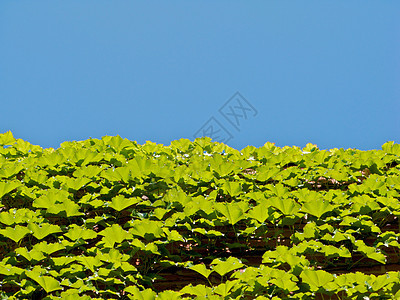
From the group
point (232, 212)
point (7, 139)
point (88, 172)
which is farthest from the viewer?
point (7, 139)

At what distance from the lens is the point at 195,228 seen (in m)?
2.72

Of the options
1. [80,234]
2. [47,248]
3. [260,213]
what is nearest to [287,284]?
[260,213]

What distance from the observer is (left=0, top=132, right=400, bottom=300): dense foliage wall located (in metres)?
2.34

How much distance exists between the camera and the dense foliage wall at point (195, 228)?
2336 millimetres

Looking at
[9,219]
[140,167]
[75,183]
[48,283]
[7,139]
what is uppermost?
[7,139]

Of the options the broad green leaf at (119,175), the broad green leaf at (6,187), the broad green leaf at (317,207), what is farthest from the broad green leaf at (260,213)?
the broad green leaf at (6,187)

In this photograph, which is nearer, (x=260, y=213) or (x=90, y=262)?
(x=90, y=262)

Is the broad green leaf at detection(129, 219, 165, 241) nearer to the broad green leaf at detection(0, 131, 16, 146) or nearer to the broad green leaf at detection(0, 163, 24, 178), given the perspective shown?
the broad green leaf at detection(0, 163, 24, 178)

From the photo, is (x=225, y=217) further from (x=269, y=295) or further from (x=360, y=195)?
(x=360, y=195)

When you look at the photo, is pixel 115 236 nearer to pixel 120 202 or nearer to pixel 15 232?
pixel 120 202

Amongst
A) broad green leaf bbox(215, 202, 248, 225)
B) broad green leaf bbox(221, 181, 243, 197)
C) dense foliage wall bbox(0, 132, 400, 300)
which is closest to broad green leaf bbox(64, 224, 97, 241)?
dense foliage wall bbox(0, 132, 400, 300)

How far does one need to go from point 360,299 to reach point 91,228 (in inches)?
66.0

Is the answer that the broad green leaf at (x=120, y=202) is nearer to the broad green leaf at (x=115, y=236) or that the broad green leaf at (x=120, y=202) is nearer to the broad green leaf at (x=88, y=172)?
the broad green leaf at (x=115, y=236)

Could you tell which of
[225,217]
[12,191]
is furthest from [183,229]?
[12,191]
